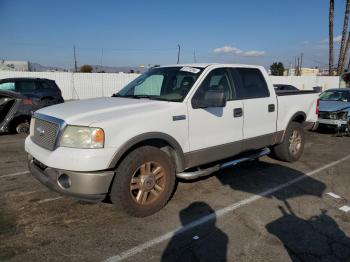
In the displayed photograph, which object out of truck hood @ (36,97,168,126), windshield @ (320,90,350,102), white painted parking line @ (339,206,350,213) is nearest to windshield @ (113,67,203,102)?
truck hood @ (36,97,168,126)

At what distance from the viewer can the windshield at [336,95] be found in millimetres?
10898

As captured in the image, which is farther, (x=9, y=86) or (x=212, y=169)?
(x=9, y=86)

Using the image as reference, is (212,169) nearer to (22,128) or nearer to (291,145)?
(291,145)

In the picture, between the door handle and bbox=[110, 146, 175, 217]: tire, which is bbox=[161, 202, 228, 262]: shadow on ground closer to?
bbox=[110, 146, 175, 217]: tire

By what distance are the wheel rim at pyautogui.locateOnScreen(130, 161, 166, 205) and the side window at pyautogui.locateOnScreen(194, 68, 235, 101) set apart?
4.05 feet

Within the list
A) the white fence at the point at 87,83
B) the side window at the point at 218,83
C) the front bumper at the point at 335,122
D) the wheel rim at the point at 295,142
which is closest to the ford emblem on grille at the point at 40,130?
the side window at the point at 218,83

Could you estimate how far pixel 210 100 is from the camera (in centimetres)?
438

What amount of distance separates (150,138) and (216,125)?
1191mm

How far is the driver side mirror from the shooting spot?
431 centimetres

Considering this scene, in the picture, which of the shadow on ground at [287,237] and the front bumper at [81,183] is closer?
the shadow on ground at [287,237]

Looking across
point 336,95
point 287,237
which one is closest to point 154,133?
point 287,237

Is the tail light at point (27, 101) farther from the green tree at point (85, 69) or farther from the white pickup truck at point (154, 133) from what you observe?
the green tree at point (85, 69)

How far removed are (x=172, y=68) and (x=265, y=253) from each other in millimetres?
3109

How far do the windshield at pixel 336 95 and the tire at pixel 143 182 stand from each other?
28.8 feet
